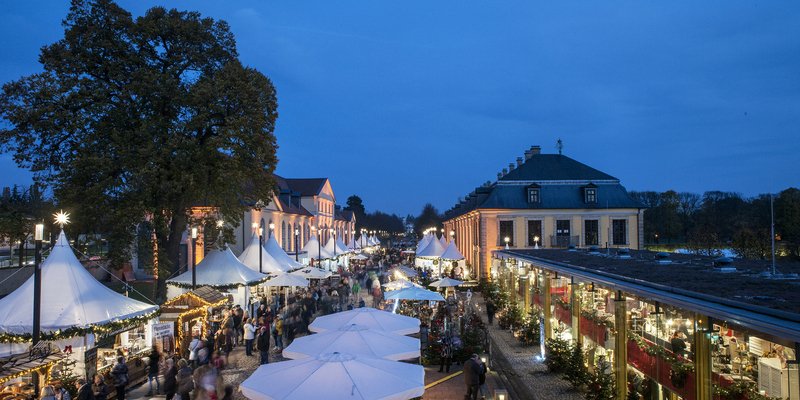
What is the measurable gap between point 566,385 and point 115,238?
16370mm

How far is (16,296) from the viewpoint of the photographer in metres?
13.9

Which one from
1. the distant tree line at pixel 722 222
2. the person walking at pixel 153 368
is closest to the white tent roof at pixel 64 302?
the person walking at pixel 153 368

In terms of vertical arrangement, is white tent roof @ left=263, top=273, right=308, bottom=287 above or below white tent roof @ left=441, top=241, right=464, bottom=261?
below

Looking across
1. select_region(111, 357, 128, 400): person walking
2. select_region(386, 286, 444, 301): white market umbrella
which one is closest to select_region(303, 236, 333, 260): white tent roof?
select_region(386, 286, 444, 301): white market umbrella

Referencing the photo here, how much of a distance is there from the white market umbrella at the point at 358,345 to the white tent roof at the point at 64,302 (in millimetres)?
5495

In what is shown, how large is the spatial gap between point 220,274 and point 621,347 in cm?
1605

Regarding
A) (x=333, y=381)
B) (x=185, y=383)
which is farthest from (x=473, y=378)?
(x=185, y=383)

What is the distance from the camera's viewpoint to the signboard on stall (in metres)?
16.8

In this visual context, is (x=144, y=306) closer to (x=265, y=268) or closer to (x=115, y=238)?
(x=115, y=238)

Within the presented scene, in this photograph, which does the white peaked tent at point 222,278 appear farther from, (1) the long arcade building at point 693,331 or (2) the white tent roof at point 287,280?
(1) the long arcade building at point 693,331

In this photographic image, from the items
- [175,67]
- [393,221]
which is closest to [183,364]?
[175,67]

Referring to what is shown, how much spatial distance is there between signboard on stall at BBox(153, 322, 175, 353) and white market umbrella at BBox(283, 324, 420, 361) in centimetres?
666

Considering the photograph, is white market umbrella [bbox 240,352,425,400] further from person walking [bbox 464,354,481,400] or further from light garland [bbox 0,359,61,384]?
light garland [bbox 0,359,61,384]

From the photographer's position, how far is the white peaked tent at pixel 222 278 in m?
22.8
